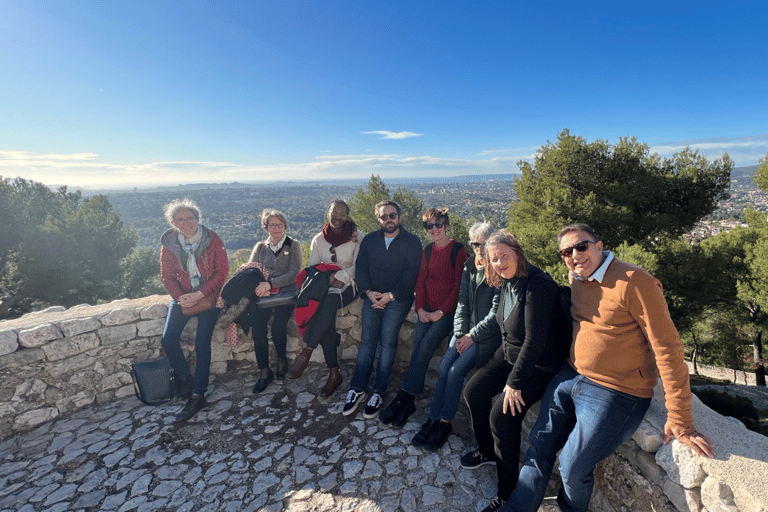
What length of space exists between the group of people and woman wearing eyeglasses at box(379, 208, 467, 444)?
1 cm

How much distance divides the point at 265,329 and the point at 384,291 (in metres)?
A: 1.42

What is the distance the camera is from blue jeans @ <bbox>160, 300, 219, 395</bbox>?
351 centimetres

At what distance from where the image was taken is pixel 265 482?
101 inches

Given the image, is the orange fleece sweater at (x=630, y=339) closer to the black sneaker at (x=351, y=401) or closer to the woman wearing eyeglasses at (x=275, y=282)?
the black sneaker at (x=351, y=401)

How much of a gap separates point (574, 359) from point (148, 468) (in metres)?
3.36

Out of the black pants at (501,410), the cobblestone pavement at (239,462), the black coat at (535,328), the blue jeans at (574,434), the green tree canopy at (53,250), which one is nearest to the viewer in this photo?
the blue jeans at (574,434)

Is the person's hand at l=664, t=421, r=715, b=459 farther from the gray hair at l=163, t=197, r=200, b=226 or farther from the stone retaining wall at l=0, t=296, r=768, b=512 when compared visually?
the gray hair at l=163, t=197, r=200, b=226

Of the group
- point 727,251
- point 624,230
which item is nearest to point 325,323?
point 624,230

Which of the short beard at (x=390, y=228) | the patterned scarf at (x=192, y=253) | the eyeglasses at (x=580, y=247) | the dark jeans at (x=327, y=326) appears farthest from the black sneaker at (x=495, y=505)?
the patterned scarf at (x=192, y=253)

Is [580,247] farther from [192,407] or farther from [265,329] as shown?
[192,407]

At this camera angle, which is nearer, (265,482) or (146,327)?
(265,482)

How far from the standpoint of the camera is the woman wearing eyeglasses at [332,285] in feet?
11.4

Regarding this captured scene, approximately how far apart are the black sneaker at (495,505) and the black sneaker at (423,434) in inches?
27.2

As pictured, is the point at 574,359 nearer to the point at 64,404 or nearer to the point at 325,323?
the point at 325,323
